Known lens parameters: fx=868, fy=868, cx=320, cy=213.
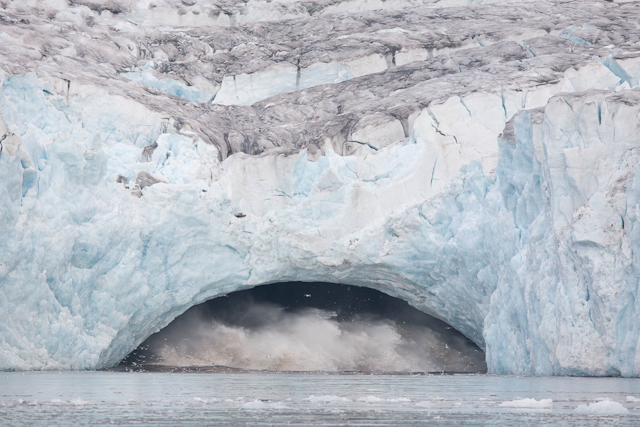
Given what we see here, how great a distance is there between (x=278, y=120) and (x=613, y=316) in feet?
41.4

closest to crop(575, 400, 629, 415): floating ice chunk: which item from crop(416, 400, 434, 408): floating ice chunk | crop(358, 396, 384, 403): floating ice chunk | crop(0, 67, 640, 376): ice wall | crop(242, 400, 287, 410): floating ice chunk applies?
crop(416, 400, 434, 408): floating ice chunk

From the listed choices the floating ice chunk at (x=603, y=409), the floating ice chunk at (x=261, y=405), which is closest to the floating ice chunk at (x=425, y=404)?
the floating ice chunk at (x=261, y=405)

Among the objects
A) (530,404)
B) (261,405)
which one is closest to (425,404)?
(530,404)

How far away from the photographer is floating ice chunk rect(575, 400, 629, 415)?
11383 millimetres

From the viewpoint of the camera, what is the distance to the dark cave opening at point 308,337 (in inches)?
1131

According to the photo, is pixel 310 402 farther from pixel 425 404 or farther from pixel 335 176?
pixel 335 176

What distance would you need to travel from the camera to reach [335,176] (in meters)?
24.5

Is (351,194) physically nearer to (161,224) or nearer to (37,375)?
(161,224)

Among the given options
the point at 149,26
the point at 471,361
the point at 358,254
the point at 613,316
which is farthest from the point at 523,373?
the point at 149,26

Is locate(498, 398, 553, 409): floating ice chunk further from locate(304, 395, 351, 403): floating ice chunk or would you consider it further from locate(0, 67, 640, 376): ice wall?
locate(0, 67, 640, 376): ice wall

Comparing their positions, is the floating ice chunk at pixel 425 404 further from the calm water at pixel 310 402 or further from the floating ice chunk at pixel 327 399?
the floating ice chunk at pixel 327 399

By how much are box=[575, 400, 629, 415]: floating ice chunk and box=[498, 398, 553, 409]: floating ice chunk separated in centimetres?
58

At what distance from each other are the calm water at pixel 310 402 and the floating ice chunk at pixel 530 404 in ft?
0.09

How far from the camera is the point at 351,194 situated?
2453 centimetres
